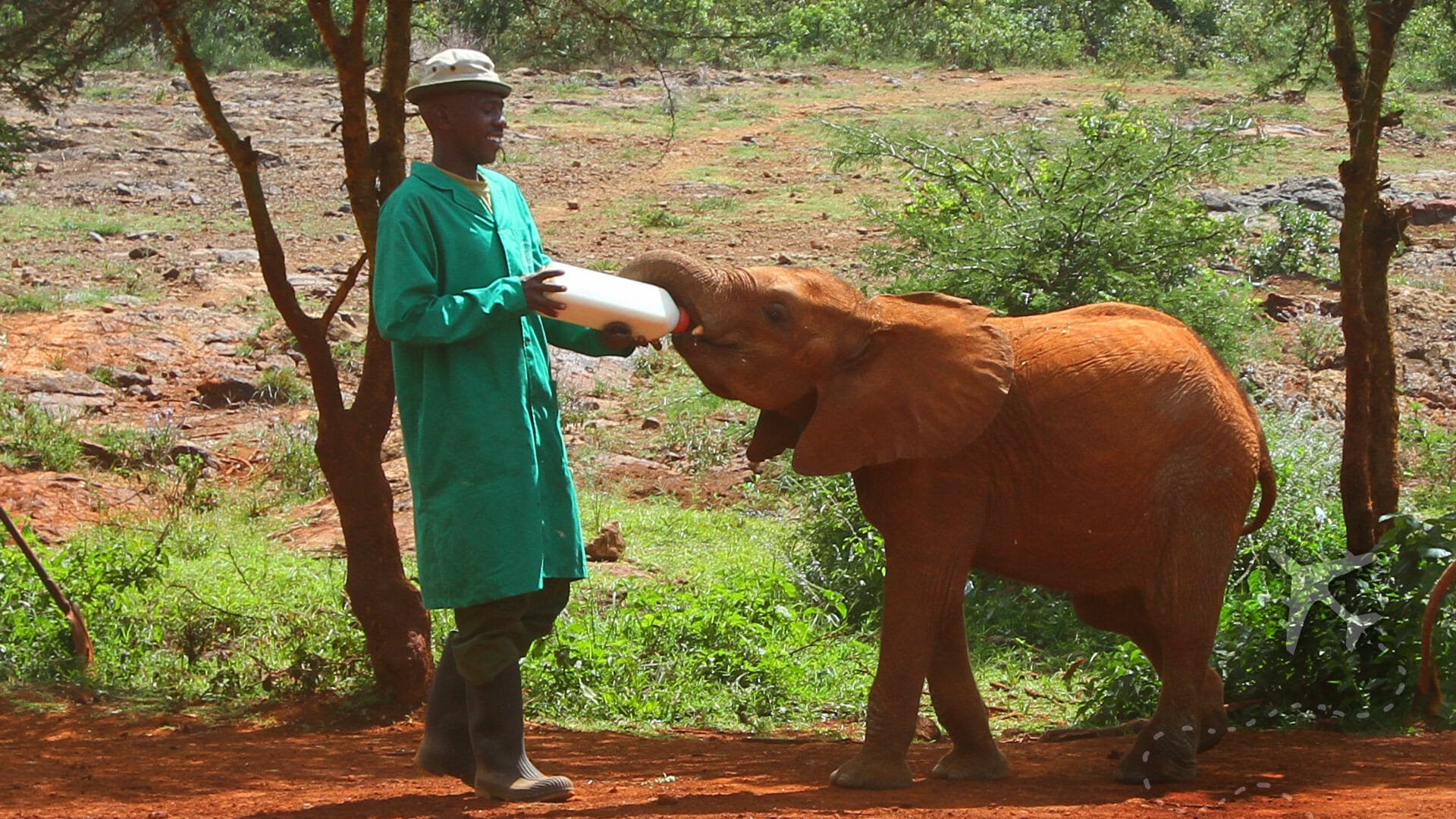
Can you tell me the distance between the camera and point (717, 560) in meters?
9.52

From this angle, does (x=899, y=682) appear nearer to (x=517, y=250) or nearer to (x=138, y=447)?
(x=517, y=250)

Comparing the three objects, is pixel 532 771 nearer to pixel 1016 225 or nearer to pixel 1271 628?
pixel 1271 628

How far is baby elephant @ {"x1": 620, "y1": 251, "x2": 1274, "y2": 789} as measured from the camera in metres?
4.93

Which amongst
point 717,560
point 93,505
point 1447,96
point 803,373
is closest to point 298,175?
point 93,505

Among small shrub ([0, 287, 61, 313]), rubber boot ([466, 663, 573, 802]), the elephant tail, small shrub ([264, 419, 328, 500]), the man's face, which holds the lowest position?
small shrub ([264, 419, 328, 500])

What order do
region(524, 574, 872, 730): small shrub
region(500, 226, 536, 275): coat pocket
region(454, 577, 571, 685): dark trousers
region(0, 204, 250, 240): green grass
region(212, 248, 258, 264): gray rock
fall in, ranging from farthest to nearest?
region(0, 204, 250, 240): green grass < region(212, 248, 258, 264): gray rock < region(524, 574, 872, 730): small shrub < region(500, 226, 536, 275): coat pocket < region(454, 577, 571, 685): dark trousers

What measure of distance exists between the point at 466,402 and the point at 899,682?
1557mm

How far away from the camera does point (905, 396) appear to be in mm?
4961

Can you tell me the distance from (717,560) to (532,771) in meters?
4.92

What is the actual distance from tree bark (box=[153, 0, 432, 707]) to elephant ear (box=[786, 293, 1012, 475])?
201cm

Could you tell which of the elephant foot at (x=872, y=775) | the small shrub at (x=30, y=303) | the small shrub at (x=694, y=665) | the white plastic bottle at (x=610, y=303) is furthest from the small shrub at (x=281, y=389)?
the white plastic bottle at (x=610, y=303)

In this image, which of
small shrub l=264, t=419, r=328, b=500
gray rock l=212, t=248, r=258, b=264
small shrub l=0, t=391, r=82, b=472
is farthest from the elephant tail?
gray rock l=212, t=248, r=258, b=264

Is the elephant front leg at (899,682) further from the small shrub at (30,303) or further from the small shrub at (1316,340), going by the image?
the small shrub at (30,303)

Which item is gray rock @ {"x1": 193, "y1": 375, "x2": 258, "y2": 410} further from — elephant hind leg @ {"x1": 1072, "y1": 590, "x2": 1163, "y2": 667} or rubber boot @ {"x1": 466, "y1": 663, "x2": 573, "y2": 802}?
rubber boot @ {"x1": 466, "y1": 663, "x2": 573, "y2": 802}
